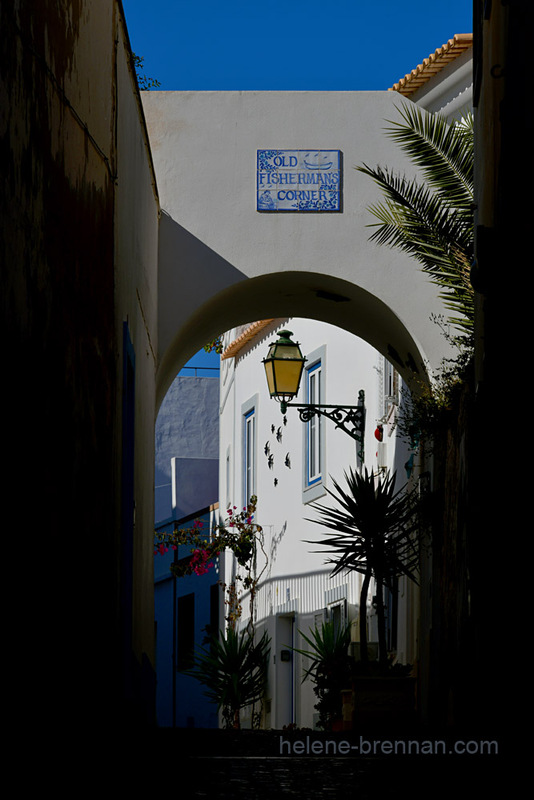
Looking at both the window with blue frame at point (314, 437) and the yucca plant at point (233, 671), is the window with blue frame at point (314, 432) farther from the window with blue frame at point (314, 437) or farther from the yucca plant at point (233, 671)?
the yucca plant at point (233, 671)

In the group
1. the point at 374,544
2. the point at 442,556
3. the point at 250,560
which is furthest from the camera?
the point at 250,560

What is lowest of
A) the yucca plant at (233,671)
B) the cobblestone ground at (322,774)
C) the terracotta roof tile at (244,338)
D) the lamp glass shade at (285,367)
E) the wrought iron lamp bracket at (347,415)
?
the yucca plant at (233,671)

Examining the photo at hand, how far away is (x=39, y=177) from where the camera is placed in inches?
154

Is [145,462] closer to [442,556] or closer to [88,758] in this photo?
[442,556]

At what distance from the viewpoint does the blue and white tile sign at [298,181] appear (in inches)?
401

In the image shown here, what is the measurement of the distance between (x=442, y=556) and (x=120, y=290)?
3398mm

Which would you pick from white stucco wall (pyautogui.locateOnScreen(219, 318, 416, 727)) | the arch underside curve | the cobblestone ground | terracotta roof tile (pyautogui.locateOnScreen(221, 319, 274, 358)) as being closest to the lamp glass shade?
the arch underside curve

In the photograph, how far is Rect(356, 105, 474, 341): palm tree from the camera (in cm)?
931

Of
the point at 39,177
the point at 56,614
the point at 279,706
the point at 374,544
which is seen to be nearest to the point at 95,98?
the point at 39,177

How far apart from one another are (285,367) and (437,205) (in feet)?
11.6

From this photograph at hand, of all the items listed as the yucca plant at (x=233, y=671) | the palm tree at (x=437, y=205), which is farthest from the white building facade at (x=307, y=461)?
the yucca plant at (x=233, y=671)

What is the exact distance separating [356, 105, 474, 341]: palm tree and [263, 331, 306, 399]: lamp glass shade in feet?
9.51

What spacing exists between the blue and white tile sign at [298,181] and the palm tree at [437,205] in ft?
1.32

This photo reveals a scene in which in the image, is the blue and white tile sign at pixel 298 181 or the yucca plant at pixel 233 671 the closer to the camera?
the blue and white tile sign at pixel 298 181
